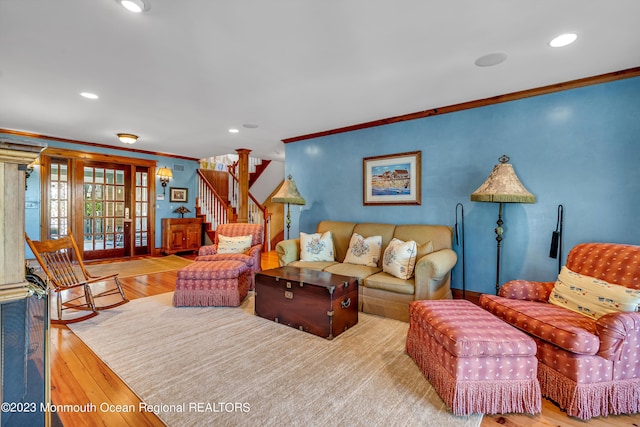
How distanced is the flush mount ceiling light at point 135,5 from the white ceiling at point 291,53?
5cm

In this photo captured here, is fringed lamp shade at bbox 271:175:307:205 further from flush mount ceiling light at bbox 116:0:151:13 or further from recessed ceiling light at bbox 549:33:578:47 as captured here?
recessed ceiling light at bbox 549:33:578:47

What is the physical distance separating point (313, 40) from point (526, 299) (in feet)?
8.73

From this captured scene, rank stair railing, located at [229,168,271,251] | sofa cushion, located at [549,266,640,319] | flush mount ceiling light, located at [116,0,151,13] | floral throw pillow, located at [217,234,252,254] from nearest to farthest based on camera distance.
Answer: flush mount ceiling light, located at [116,0,151,13] → sofa cushion, located at [549,266,640,319] → floral throw pillow, located at [217,234,252,254] → stair railing, located at [229,168,271,251]

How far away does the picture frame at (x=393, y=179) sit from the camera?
3885 mm

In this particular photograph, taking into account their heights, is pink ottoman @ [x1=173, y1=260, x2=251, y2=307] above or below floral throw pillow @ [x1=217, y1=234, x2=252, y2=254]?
below

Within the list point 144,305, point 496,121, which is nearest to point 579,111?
point 496,121

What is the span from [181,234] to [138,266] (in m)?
1.46

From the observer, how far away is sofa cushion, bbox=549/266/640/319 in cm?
185

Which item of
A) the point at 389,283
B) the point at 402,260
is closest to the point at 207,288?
the point at 389,283

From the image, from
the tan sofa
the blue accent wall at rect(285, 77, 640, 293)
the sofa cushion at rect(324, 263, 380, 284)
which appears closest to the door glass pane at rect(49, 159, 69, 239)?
the tan sofa

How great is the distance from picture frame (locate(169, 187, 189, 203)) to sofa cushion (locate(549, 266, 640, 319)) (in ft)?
24.3

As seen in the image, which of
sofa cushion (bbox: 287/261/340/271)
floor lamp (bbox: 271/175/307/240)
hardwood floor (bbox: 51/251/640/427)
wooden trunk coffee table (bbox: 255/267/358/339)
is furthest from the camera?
floor lamp (bbox: 271/175/307/240)

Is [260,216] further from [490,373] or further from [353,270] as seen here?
[490,373]

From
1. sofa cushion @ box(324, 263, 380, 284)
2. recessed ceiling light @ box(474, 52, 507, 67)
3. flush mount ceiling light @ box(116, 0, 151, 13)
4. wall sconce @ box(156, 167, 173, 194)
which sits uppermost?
recessed ceiling light @ box(474, 52, 507, 67)
